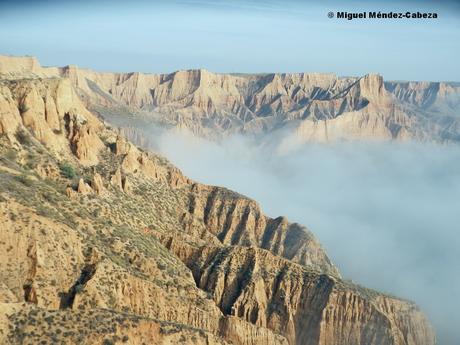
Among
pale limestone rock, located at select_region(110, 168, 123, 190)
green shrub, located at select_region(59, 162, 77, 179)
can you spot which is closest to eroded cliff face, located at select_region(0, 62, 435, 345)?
green shrub, located at select_region(59, 162, 77, 179)

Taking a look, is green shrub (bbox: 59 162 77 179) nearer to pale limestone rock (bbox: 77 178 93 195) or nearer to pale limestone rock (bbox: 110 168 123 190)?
pale limestone rock (bbox: 77 178 93 195)

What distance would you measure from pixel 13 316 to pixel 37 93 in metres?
32.8

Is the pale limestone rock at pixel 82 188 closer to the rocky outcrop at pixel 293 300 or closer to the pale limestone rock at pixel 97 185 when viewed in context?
the pale limestone rock at pixel 97 185

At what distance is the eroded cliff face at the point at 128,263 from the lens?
34.7 m

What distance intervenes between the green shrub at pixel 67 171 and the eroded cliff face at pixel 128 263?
94 mm

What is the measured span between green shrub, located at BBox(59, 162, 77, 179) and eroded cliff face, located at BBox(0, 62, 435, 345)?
9 centimetres

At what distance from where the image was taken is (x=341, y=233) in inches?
4611

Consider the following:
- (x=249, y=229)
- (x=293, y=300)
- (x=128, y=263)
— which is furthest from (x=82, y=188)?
(x=249, y=229)

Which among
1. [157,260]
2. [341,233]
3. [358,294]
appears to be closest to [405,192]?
[341,233]

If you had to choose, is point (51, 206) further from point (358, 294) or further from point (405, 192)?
point (405, 192)

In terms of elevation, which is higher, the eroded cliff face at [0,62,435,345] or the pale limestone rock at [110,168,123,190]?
the pale limestone rock at [110,168,123,190]

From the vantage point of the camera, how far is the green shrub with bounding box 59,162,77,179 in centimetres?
5277

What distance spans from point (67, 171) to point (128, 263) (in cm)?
1252

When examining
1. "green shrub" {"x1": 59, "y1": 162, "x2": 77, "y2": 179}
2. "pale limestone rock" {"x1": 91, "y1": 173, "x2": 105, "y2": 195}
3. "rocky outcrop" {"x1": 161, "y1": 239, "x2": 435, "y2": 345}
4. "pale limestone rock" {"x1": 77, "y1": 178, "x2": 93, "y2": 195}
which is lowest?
"rocky outcrop" {"x1": 161, "y1": 239, "x2": 435, "y2": 345}
